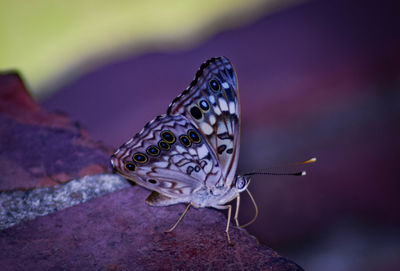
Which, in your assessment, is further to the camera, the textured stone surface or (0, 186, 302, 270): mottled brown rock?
the textured stone surface

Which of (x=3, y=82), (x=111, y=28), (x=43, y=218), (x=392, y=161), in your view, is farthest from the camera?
(x=111, y=28)

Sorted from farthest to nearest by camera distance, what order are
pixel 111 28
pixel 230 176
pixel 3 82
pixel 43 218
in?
pixel 111 28
pixel 3 82
pixel 230 176
pixel 43 218

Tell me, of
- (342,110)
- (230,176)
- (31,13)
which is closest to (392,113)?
(342,110)

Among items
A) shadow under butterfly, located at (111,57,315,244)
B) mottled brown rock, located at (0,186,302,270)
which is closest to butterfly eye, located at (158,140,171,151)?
shadow under butterfly, located at (111,57,315,244)

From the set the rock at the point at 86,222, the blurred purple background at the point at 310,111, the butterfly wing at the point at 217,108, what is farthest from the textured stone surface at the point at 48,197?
the blurred purple background at the point at 310,111

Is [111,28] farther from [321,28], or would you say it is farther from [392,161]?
[392,161]

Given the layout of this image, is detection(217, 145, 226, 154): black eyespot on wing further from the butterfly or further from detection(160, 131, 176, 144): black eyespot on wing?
detection(160, 131, 176, 144): black eyespot on wing

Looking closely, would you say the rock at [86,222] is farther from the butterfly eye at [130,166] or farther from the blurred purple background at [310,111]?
the blurred purple background at [310,111]

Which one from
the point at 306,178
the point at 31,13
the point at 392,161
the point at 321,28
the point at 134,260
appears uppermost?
the point at 321,28
